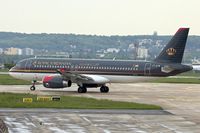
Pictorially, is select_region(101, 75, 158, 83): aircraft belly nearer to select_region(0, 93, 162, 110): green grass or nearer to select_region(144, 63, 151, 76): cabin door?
select_region(144, 63, 151, 76): cabin door

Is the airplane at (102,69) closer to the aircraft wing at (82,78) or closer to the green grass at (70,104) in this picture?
the aircraft wing at (82,78)

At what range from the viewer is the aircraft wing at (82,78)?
59.2 metres

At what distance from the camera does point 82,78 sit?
6066cm

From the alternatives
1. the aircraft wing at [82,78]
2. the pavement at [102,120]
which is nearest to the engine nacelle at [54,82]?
the aircraft wing at [82,78]

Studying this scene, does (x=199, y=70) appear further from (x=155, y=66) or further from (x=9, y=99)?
(x=9, y=99)

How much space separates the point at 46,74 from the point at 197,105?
20927 millimetres

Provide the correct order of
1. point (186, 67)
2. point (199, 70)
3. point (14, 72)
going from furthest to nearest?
point (199, 70)
point (14, 72)
point (186, 67)

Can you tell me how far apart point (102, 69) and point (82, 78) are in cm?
288

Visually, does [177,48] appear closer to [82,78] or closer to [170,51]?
[170,51]

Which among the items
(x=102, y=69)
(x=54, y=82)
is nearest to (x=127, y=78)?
(x=102, y=69)

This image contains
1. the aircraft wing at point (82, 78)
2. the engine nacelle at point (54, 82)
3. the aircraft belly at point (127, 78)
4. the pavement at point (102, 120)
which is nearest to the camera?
the pavement at point (102, 120)

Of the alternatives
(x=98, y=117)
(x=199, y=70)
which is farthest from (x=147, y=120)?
(x=199, y=70)

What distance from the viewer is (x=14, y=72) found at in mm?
65062

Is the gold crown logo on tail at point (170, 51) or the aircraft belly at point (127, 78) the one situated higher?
the gold crown logo on tail at point (170, 51)
